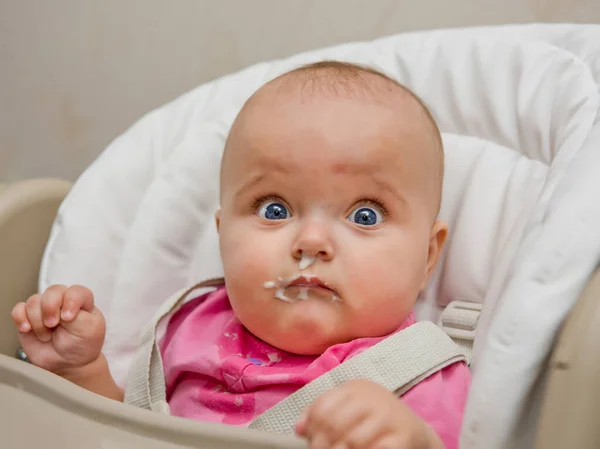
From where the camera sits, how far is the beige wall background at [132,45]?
1.01m

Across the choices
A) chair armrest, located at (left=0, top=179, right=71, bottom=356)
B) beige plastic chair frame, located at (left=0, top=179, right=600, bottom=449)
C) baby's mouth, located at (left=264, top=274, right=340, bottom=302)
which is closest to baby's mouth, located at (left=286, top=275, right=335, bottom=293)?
baby's mouth, located at (left=264, top=274, right=340, bottom=302)

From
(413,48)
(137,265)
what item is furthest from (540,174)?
(137,265)

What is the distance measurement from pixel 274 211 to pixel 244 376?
153 mm

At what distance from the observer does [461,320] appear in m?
0.69

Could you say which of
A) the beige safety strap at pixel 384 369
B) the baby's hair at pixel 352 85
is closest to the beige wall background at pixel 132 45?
the baby's hair at pixel 352 85

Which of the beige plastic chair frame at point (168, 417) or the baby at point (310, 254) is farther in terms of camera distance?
the baby at point (310, 254)

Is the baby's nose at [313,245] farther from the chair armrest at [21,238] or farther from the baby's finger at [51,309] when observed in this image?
the chair armrest at [21,238]

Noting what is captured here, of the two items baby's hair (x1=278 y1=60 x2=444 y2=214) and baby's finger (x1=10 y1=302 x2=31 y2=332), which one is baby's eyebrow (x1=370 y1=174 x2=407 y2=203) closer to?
baby's hair (x1=278 y1=60 x2=444 y2=214)

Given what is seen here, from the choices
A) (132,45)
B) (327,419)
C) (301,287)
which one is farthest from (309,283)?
(132,45)

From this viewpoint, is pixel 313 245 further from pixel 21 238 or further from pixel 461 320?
pixel 21 238

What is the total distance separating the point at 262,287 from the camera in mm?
636

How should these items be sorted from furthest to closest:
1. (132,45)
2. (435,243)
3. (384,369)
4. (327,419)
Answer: (132,45), (435,243), (384,369), (327,419)

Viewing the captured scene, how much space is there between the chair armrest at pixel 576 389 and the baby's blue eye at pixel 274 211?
0.94ft

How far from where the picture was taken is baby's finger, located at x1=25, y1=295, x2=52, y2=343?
65cm
